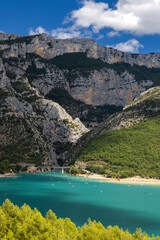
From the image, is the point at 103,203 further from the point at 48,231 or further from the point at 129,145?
the point at 129,145

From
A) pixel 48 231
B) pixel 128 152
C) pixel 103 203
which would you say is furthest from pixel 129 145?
pixel 48 231

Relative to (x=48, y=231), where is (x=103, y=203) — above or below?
below

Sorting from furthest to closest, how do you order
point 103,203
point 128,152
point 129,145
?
point 129,145, point 128,152, point 103,203

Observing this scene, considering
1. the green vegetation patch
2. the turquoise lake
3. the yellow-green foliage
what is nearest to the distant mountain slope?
the green vegetation patch

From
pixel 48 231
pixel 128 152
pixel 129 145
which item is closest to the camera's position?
pixel 48 231

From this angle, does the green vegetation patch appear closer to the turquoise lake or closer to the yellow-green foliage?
the turquoise lake

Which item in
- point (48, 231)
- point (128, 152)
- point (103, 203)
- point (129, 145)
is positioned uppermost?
point (129, 145)

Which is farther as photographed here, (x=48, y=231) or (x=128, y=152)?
(x=128, y=152)

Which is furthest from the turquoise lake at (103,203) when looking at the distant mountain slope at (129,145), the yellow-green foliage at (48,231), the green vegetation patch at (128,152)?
the distant mountain slope at (129,145)

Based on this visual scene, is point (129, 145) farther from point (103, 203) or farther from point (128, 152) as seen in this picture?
point (103, 203)

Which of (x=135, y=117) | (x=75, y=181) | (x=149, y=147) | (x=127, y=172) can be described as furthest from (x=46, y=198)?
(x=135, y=117)
